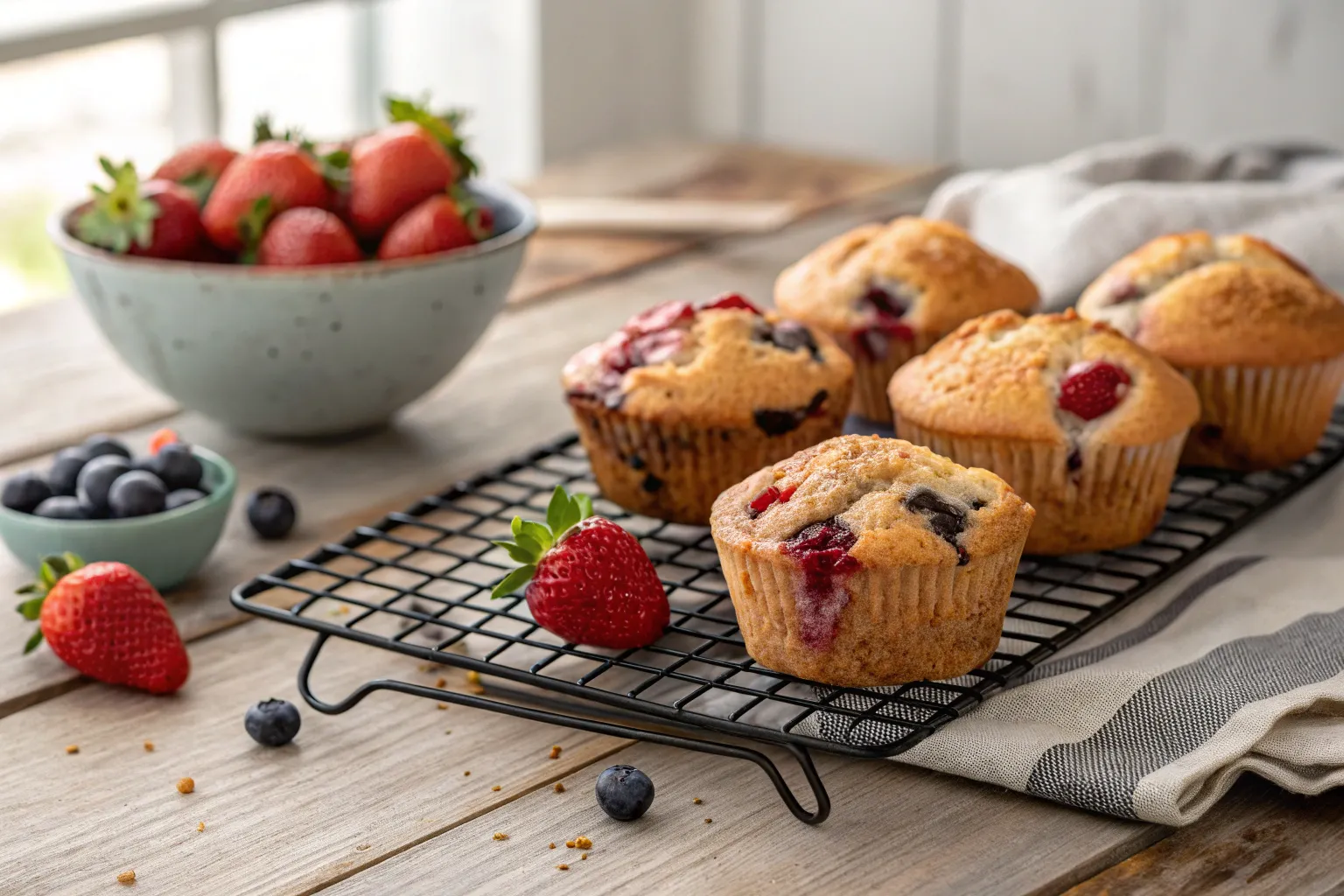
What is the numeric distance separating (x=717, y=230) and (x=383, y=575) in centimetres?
117

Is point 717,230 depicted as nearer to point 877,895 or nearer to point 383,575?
point 383,575

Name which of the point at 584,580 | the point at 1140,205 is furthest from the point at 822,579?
the point at 1140,205

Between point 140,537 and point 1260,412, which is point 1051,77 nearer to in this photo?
point 1260,412

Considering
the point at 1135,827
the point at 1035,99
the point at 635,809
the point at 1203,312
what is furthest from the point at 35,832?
the point at 1035,99

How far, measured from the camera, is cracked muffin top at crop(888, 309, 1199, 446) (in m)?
1.59

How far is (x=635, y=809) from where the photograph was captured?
1.24 meters

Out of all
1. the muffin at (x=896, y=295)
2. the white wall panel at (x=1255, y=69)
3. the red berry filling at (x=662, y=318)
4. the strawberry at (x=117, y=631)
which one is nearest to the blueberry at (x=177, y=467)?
the strawberry at (x=117, y=631)

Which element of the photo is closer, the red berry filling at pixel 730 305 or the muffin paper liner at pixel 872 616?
the muffin paper liner at pixel 872 616

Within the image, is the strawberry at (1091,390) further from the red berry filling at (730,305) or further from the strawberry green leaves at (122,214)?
the strawberry green leaves at (122,214)

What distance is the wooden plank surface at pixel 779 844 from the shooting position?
1170mm

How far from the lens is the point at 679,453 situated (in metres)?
1.65

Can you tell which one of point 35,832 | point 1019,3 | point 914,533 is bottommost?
point 35,832

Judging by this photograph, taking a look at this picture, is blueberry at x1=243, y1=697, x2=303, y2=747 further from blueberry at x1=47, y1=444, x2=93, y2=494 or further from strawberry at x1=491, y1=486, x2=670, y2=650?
blueberry at x1=47, y1=444, x2=93, y2=494

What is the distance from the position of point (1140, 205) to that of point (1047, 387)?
0.77 metres
